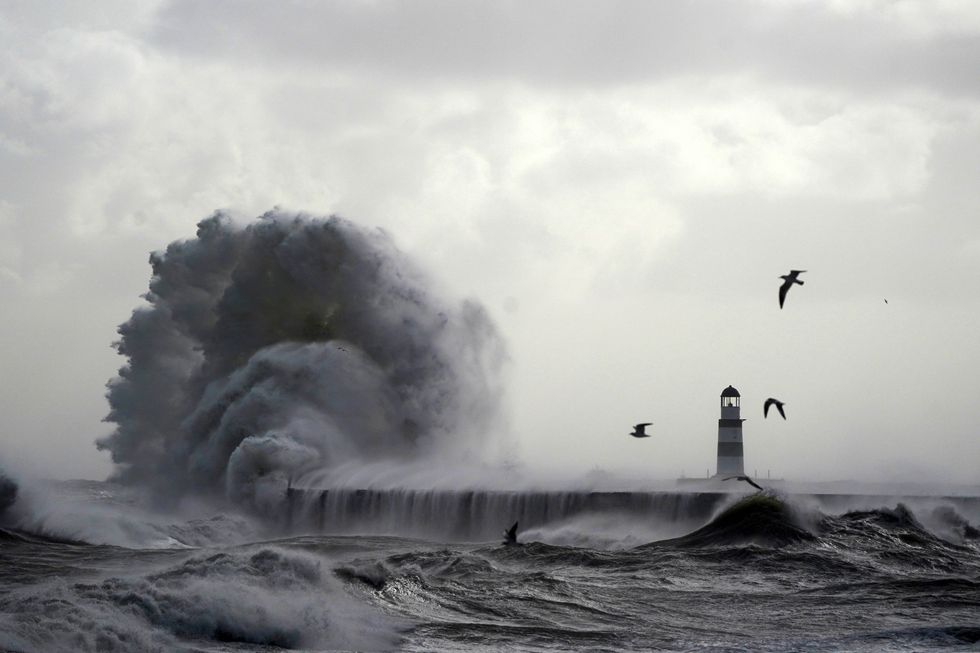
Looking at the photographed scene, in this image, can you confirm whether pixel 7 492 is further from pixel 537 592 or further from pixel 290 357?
pixel 537 592

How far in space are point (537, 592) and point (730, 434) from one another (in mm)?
19708

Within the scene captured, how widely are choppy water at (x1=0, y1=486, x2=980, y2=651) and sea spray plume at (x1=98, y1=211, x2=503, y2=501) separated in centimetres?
1253

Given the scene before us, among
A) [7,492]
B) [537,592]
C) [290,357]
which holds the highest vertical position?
[290,357]

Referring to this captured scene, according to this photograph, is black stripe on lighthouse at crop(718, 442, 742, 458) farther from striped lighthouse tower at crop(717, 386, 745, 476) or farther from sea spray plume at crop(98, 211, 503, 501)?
sea spray plume at crop(98, 211, 503, 501)

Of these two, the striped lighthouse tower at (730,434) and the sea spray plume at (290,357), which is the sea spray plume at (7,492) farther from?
the striped lighthouse tower at (730,434)

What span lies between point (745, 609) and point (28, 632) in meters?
9.13

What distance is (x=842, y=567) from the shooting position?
21141 millimetres

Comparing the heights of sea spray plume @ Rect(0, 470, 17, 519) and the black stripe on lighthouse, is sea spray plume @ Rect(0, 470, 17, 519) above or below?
below

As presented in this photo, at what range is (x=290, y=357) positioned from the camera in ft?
132

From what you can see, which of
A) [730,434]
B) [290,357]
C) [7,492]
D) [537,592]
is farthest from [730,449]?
[537,592]

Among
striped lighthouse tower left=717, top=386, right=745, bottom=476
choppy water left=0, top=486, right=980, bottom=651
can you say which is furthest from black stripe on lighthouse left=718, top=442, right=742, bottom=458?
choppy water left=0, top=486, right=980, bottom=651

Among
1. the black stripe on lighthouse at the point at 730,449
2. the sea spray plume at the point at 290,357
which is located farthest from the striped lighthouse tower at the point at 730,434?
the sea spray plume at the point at 290,357

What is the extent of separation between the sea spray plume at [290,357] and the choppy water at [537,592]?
41.1 ft

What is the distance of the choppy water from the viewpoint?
15133 millimetres
